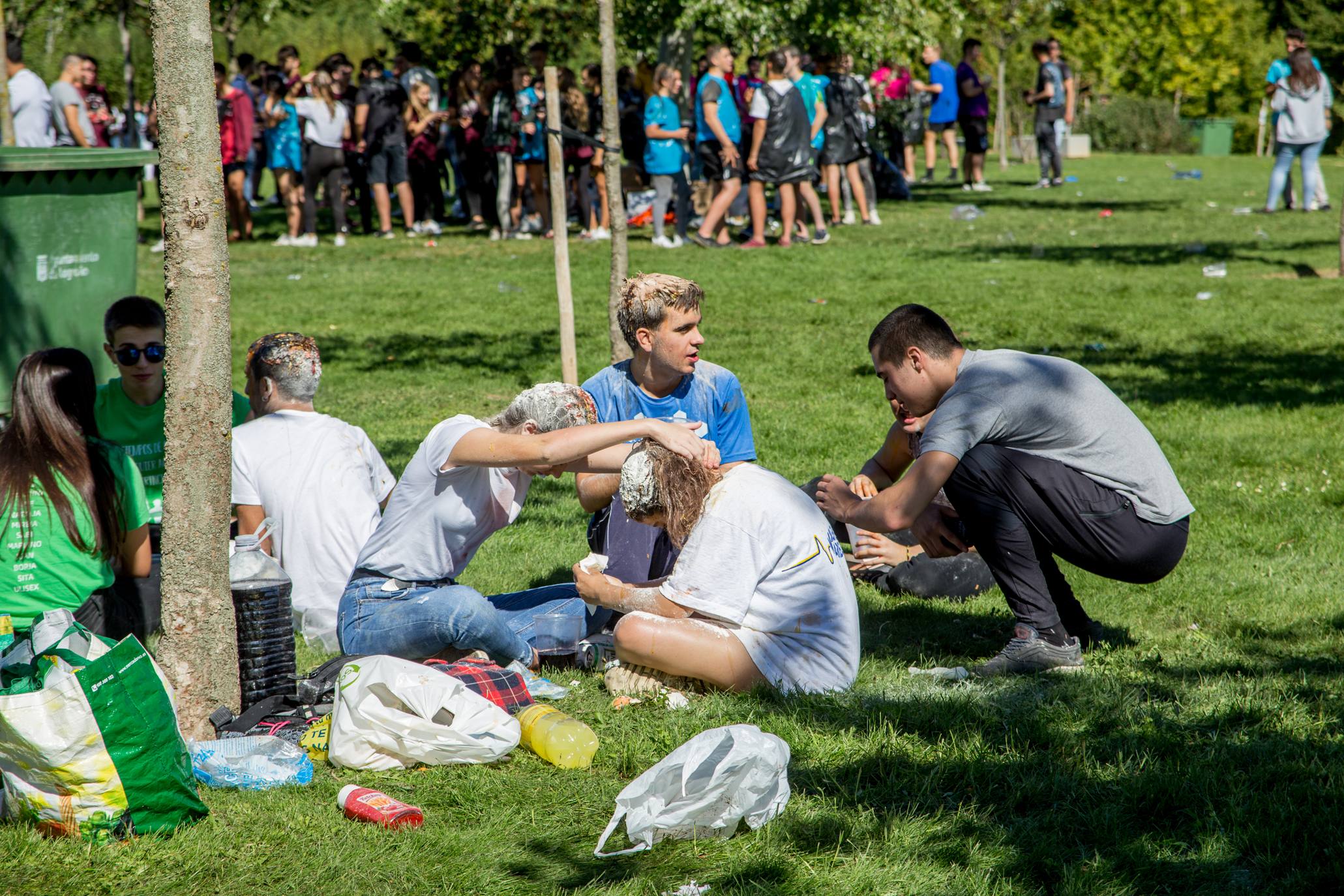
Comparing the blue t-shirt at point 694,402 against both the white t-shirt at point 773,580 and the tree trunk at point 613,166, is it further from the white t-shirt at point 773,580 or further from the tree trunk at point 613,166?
the tree trunk at point 613,166

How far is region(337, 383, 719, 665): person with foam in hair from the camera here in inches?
159

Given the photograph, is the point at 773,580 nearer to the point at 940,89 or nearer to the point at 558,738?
the point at 558,738

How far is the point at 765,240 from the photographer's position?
14938 millimetres

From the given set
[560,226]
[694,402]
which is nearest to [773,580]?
[694,402]

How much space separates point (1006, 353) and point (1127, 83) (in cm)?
4417

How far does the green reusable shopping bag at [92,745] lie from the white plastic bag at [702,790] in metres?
1.08

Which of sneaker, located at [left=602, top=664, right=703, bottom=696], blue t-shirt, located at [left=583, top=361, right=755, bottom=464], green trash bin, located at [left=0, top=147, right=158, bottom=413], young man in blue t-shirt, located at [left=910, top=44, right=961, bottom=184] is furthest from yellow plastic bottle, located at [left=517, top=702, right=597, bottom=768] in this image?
young man in blue t-shirt, located at [left=910, top=44, right=961, bottom=184]

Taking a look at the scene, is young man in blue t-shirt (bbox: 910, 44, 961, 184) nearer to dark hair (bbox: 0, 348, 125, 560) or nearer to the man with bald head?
the man with bald head

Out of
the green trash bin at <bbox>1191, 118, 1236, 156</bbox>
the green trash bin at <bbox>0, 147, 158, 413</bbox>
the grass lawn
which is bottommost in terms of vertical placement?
the grass lawn

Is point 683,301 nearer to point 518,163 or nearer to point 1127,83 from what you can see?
point 518,163

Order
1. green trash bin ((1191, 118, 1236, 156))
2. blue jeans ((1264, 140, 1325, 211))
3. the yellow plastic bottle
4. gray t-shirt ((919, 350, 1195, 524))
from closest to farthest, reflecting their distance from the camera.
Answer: the yellow plastic bottle
gray t-shirt ((919, 350, 1195, 524))
blue jeans ((1264, 140, 1325, 211))
green trash bin ((1191, 118, 1236, 156))

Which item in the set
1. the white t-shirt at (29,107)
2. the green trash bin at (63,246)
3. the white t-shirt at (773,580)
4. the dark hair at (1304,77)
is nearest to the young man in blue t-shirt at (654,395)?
the white t-shirt at (773,580)

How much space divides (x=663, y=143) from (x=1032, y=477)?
10681mm

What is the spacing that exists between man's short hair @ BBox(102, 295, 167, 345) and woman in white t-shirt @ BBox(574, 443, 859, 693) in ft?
7.48
